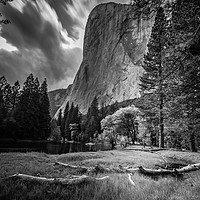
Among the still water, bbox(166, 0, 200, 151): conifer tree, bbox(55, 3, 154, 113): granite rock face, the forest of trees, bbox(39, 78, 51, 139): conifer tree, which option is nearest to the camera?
bbox(166, 0, 200, 151): conifer tree

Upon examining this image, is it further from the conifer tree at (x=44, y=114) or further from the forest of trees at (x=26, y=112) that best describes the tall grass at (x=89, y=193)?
the conifer tree at (x=44, y=114)

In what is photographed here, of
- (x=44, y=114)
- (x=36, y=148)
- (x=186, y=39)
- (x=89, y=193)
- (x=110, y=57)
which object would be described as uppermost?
(x=110, y=57)

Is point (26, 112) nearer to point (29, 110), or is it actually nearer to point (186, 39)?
point (29, 110)

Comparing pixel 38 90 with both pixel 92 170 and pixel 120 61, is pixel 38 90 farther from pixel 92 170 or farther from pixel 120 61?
pixel 120 61

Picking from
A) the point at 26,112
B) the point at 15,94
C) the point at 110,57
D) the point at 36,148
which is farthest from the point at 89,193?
the point at 110,57

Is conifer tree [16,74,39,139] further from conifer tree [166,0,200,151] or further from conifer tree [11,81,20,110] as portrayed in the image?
conifer tree [166,0,200,151]

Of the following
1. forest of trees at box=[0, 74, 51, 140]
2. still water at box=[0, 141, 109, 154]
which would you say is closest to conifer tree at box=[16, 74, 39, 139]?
forest of trees at box=[0, 74, 51, 140]

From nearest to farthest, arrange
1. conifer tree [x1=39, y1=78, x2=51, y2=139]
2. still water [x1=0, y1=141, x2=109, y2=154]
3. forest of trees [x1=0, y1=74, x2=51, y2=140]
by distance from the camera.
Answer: still water [x1=0, y1=141, x2=109, y2=154], forest of trees [x1=0, y1=74, x2=51, y2=140], conifer tree [x1=39, y1=78, x2=51, y2=139]
